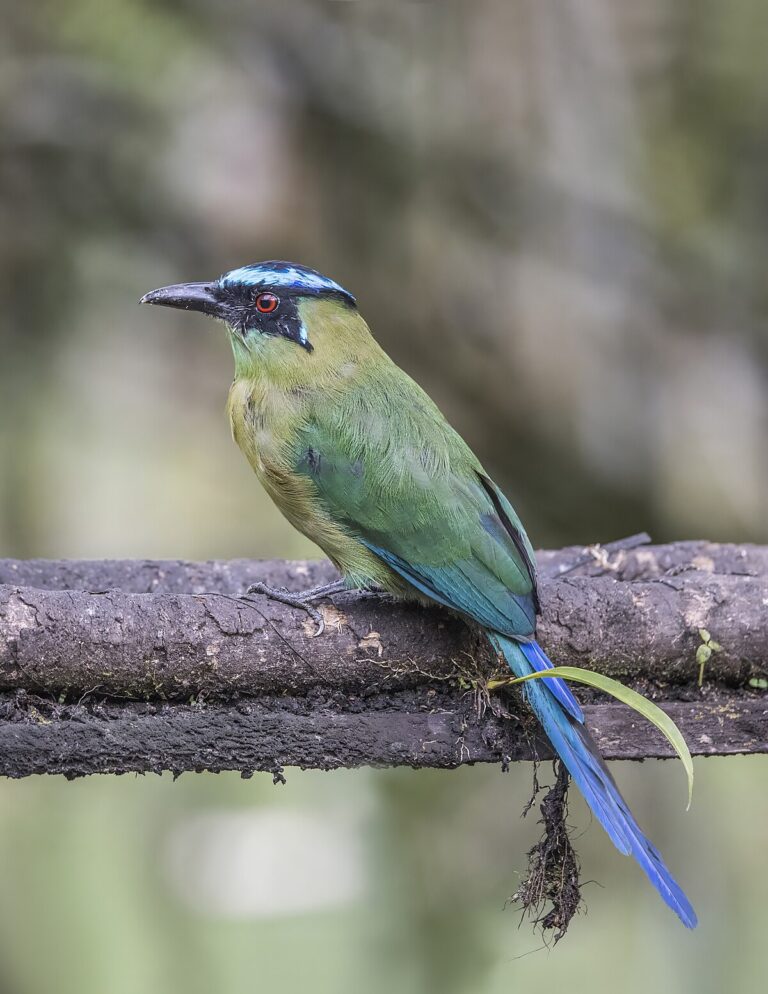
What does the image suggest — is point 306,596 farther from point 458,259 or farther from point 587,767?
point 458,259

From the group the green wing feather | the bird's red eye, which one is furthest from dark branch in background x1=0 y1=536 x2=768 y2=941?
the bird's red eye

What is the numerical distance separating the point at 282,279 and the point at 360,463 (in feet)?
1.65

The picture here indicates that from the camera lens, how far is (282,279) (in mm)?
2982

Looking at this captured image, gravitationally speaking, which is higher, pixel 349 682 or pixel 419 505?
pixel 419 505

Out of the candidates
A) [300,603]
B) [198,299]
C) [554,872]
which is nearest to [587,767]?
[554,872]

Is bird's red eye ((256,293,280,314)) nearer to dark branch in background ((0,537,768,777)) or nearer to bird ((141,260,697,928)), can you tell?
bird ((141,260,697,928))

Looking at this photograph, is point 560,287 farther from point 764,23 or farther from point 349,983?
point 349,983

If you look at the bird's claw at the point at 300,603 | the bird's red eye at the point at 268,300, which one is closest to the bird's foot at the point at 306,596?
the bird's claw at the point at 300,603

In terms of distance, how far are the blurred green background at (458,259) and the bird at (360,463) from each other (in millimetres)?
2481

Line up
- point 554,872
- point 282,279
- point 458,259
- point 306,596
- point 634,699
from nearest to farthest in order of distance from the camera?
point 634,699, point 554,872, point 306,596, point 282,279, point 458,259

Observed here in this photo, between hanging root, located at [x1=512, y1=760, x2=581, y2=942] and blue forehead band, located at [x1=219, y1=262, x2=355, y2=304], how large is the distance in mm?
1267

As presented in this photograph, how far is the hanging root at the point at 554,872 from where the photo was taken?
2422mm

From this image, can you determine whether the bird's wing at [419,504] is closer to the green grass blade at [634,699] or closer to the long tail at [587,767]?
the long tail at [587,767]

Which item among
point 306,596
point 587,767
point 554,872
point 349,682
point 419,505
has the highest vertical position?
point 419,505
